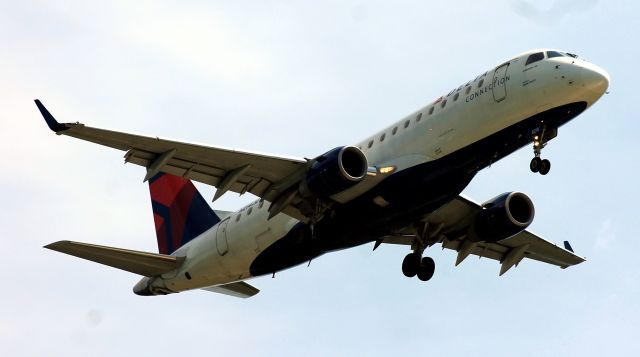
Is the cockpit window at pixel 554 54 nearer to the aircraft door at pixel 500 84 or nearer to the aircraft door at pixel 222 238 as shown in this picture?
the aircraft door at pixel 500 84

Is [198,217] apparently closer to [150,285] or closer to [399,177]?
[150,285]

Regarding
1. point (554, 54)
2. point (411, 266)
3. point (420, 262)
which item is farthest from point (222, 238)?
point (554, 54)

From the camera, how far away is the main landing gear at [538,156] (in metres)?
33.6

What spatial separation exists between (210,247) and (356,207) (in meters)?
6.49

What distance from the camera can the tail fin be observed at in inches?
1677

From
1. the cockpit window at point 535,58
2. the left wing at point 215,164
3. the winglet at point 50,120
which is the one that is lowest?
the winglet at point 50,120

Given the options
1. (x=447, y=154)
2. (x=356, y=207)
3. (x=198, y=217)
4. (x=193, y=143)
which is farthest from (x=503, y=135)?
(x=198, y=217)

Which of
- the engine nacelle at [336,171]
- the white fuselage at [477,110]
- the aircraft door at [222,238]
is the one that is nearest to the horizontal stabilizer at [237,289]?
the aircraft door at [222,238]

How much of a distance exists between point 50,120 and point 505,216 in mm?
15548

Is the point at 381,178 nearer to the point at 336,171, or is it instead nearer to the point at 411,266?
the point at 336,171

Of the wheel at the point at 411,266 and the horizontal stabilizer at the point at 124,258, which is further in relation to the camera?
the wheel at the point at 411,266

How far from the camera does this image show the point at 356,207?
115 ft

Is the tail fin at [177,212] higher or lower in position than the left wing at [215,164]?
higher

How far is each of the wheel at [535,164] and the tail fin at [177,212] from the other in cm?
1302
